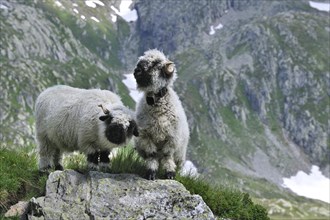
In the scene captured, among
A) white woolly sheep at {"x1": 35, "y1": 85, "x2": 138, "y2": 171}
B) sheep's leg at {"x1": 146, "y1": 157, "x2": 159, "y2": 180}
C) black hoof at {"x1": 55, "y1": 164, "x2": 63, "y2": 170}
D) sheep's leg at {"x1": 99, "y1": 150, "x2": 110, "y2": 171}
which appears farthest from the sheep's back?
sheep's leg at {"x1": 146, "y1": 157, "x2": 159, "y2": 180}

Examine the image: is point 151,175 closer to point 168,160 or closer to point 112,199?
point 168,160

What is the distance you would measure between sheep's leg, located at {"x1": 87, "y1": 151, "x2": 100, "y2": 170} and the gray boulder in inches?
20.2

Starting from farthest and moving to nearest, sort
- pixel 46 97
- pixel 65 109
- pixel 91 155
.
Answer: pixel 46 97 → pixel 65 109 → pixel 91 155

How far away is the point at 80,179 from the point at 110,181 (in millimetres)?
911

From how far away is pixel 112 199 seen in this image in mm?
13523

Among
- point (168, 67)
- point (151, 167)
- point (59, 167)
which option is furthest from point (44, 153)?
point (168, 67)

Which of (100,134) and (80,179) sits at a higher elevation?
(100,134)

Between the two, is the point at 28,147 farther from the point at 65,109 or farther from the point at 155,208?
the point at 155,208

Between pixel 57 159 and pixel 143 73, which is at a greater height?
pixel 143 73

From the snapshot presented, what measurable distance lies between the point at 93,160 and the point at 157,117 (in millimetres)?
2515

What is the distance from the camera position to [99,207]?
13.1 meters

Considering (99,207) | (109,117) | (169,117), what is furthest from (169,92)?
(99,207)

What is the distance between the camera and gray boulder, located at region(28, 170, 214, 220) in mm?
12875

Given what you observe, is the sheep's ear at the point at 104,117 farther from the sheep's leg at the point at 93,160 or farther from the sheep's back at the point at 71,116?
the sheep's leg at the point at 93,160
